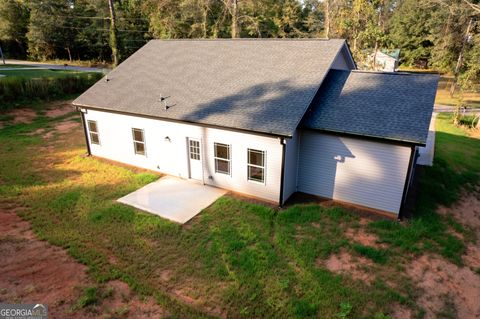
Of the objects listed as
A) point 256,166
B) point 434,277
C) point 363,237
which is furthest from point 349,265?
point 256,166

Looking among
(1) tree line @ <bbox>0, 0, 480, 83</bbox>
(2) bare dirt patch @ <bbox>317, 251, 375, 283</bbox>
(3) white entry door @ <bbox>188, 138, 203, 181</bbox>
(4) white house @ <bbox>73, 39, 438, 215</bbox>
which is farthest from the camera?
(1) tree line @ <bbox>0, 0, 480, 83</bbox>

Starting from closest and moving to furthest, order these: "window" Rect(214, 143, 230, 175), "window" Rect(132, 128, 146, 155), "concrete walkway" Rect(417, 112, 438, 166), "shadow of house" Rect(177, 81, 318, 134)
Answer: "shadow of house" Rect(177, 81, 318, 134) → "window" Rect(214, 143, 230, 175) → "window" Rect(132, 128, 146, 155) → "concrete walkway" Rect(417, 112, 438, 166)

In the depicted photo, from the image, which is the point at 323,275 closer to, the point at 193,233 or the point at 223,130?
the point at 193,233

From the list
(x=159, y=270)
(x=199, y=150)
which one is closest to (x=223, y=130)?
(x=199, y=150)

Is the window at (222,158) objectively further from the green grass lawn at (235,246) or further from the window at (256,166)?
the green grass lawn at (235,246)

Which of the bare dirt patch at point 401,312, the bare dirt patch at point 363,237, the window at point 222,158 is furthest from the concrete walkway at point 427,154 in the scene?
the bare dirt patch at point 401,312

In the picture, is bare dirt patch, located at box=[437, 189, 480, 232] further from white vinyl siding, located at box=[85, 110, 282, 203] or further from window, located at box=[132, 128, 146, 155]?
window, located at box=[132, 128, 146, 155]

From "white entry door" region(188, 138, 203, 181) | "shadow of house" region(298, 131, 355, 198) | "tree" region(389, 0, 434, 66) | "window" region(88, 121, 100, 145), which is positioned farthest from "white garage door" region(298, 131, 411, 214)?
"tree" region(389, 0, 434, 66)

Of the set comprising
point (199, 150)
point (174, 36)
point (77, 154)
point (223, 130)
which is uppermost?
point (174, 36)
